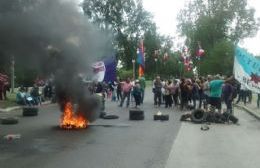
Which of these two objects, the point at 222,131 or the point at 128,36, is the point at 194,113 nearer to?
the point at 222,131

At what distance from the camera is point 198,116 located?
20.0 m

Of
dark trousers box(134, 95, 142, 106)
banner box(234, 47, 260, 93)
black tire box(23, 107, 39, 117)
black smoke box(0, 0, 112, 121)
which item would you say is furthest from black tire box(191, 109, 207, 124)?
dark trousers box(134, 95, 142, 106)

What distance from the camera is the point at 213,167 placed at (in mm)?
10531

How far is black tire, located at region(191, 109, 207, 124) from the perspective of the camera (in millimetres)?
19578

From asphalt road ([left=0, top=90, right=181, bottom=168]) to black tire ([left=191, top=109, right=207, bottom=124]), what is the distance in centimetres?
94

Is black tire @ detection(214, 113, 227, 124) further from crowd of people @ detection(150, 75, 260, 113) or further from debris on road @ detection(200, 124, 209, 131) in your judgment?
debris on road @ detection(200, 124, 209, 131)

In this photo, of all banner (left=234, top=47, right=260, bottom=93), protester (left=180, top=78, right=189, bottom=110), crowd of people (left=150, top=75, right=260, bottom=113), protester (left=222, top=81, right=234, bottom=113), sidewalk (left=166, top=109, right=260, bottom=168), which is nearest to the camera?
sidewalk (left=166, top=109, right=260, bottom=168)

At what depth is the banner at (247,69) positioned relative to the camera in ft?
70.0

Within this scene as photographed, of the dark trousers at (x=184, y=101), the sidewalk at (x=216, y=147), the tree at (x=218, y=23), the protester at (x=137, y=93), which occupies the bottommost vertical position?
the sidewalk at (x=216, y=147)

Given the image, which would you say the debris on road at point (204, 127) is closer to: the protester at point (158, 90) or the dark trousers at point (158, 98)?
the protester at point (158, 90)

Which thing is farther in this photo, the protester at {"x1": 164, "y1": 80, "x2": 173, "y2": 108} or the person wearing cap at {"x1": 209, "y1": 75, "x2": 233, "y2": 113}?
the protester at {"x1": 164, "y1": 80, "x2": 173, "y2": 108}

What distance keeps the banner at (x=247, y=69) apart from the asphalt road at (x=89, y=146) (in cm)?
409

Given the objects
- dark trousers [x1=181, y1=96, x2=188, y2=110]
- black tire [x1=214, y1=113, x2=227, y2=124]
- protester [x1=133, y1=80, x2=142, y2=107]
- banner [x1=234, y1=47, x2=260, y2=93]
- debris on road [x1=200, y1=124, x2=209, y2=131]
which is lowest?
debris on road [x1=200, y1=124, x2=209, y2=131]

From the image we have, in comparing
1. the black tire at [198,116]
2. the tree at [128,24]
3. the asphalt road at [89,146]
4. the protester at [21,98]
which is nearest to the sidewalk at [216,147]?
the asphalt road at [89,146]
